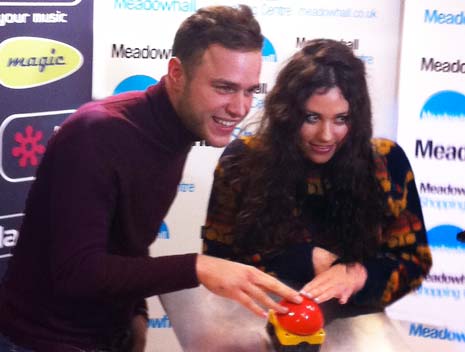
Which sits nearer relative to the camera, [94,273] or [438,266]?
[94,273]

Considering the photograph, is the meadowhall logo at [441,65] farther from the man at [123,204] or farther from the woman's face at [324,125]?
the man at [123,204]

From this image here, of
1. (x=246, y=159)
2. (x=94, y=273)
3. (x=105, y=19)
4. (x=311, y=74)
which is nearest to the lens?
(x=94, y=273)

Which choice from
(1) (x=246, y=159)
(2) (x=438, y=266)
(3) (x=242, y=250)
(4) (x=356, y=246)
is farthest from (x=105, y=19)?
(2) (x=438, y=266)

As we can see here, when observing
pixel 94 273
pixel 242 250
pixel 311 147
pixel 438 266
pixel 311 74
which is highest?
pixel 311 74

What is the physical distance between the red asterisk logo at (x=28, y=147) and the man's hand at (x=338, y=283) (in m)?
1.42

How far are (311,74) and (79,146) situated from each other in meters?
0.78

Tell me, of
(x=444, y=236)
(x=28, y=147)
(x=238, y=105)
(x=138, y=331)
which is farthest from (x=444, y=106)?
(x=28, y=147)

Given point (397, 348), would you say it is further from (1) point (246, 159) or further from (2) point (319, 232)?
(1) point (246, 159)

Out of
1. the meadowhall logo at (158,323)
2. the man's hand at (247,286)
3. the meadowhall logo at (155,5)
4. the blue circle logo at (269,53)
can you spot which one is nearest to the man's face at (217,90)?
the man's hand at (247,286)

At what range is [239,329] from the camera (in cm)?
182

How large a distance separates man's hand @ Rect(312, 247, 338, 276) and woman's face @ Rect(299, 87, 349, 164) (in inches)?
11.7

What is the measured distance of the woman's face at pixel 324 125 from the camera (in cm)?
221

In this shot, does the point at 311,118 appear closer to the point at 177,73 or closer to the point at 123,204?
the point at 177,73

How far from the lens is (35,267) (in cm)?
193
